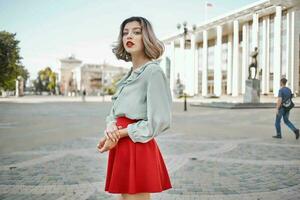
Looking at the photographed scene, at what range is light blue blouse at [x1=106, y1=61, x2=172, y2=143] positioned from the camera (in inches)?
79.7

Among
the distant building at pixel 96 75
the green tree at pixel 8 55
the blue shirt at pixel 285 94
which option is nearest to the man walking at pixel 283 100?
the blue shirt at pixel 285 94

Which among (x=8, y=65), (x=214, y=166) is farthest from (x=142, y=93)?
(x=8, y=65)

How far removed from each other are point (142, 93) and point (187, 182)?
3.44 meters

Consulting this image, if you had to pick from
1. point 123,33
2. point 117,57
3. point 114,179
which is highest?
point 123,33

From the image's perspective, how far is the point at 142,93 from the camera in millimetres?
2119

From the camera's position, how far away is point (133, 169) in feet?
6.86

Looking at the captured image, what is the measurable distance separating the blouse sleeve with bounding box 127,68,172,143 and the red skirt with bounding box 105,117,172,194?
0.35 feet

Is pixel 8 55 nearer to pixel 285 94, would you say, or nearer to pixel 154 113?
pixel 285 94

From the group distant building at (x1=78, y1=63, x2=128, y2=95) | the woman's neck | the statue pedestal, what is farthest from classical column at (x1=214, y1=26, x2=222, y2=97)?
distant building at (x1=78, y1=63, x2=128, y2=95)

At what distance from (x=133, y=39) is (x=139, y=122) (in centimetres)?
63

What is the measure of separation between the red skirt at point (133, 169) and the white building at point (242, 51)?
33.8 meters

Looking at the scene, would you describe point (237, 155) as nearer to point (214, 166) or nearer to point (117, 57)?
point (214, 166)

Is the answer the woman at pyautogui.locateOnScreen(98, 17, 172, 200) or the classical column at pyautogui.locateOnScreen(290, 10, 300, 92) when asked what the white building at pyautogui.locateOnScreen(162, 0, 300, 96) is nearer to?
the classical column at pyautogui.locateOnScreen(290, 10, 300, 92)

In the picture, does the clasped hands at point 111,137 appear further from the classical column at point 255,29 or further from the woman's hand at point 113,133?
the classical column at point 255,29
